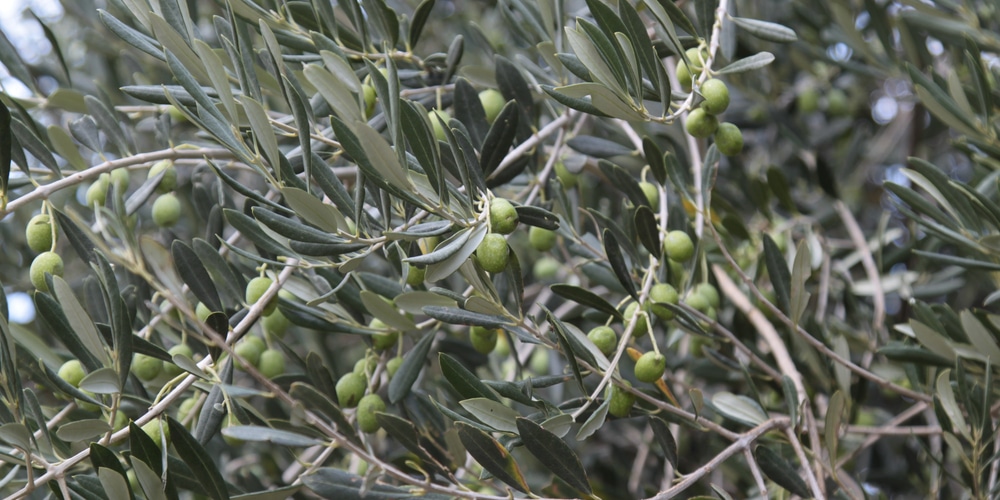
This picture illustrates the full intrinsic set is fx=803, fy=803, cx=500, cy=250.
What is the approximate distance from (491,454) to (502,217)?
12.7 inches

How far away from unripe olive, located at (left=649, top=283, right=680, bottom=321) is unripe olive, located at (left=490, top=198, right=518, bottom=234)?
0.35 m

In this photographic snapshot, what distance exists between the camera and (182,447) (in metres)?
1.02

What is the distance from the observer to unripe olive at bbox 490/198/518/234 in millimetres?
984

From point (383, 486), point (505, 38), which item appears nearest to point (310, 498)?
point (383, 486)

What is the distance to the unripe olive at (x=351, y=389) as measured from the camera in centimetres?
132

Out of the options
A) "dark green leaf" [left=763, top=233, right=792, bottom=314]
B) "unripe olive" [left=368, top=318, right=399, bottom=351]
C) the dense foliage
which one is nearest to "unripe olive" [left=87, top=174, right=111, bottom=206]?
the dense foliage

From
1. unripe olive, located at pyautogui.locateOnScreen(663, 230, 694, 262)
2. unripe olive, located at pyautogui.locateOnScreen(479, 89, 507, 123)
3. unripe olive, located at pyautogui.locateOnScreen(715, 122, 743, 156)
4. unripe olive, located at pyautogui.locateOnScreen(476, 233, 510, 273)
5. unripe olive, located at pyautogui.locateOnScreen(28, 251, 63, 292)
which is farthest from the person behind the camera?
unripe olive, located at pyautogui.locateOnScreen(479, 89, 507, 123)

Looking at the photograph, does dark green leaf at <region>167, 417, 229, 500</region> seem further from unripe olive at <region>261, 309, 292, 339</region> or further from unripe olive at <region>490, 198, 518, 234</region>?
unripe olive at <region>490, 198, 518, 234</region>

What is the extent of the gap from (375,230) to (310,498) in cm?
66

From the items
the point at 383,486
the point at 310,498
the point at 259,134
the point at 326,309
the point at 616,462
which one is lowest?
the point at 616,462

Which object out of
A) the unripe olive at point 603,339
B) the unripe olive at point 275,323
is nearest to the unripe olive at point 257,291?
the unripe olive at point 275,323

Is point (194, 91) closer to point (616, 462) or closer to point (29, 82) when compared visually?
point (29, 82)

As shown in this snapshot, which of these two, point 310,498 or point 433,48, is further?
point 433,48

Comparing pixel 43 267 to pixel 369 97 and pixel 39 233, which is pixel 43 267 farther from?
pixel 369 97
